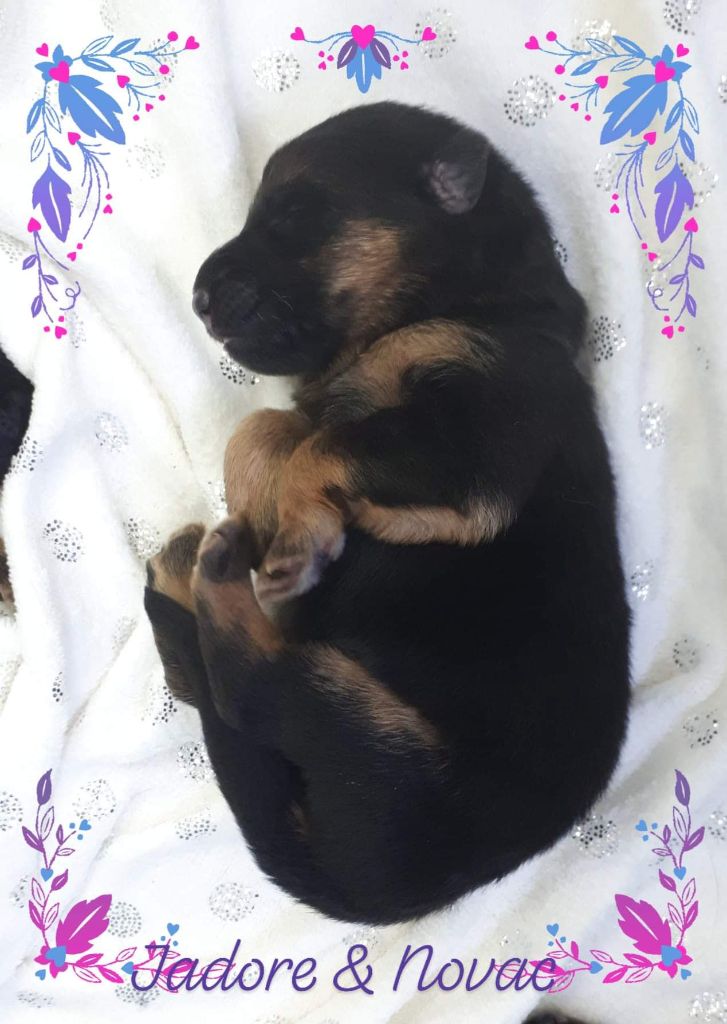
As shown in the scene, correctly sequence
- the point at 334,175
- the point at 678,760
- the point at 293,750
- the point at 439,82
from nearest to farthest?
the point at 293,750 < the point at 334,175 < the point at 439,82 < the point at 678,760

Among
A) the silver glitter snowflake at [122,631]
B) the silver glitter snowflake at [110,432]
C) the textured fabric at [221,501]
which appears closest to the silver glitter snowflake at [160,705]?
the textured fabric at [221,501]

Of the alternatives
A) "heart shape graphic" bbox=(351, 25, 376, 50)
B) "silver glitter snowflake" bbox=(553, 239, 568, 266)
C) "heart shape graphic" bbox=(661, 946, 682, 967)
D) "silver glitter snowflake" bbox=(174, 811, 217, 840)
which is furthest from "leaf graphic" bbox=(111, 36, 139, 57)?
"heart shape graphic" bbox=(661, 946, 682, 967)

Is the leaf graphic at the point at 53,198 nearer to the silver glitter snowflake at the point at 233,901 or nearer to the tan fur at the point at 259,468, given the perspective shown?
the tan fur at the point at 259,468

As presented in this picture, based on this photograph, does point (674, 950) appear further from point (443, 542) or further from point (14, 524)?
point (14, 524)


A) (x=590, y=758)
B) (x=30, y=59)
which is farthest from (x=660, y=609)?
(x=30, y=59)

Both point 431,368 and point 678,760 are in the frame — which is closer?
point 431,368

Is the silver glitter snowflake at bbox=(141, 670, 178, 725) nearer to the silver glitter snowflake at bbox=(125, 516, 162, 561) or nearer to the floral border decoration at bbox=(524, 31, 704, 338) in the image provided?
the silver glitter snowflake at bbox=(125, 516, 162, 561)
